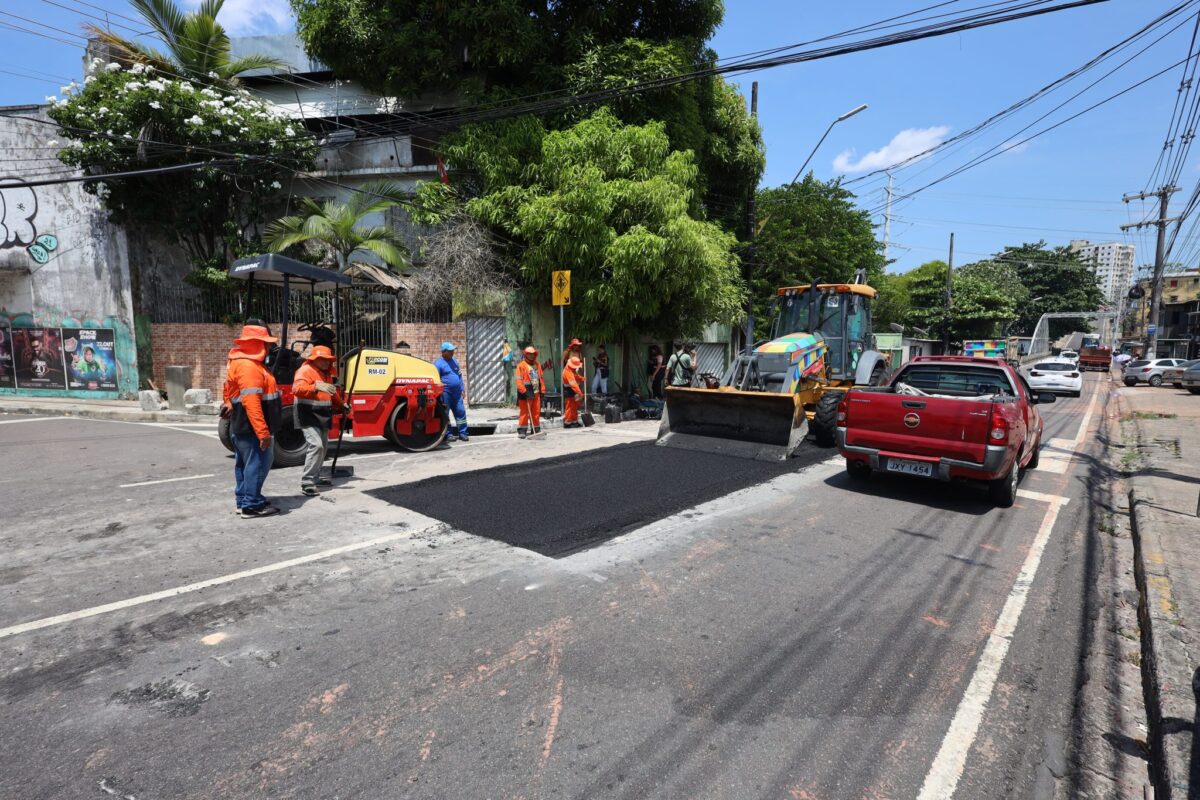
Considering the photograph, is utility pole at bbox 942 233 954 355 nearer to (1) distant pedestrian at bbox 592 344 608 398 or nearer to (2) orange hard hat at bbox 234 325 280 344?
(1) distant pedestrian at bbox 592 344 608 398

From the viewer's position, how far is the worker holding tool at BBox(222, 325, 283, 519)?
564cm

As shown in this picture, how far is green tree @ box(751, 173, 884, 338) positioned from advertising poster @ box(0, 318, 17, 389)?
76.6ft

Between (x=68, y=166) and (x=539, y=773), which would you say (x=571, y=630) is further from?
(x=68, y=166)

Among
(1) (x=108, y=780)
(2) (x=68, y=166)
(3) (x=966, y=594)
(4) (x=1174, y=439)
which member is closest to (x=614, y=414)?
(3) (x=966, y=594)

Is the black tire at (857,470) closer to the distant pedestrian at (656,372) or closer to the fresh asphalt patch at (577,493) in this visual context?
the fresh asphalt patch at (577,493)

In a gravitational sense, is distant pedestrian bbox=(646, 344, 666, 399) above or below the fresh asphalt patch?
above

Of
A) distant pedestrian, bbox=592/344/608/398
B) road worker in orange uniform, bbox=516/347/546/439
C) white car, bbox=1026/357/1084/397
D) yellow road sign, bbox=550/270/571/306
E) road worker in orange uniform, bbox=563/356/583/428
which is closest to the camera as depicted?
road worker in orange uniform, bbox=516/347/546/439

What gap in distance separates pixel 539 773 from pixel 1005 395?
23.8 feet

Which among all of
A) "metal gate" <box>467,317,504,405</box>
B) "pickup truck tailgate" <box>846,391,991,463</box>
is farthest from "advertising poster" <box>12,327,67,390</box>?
"pickup truck tailgate" <box>846,391,991,463</box>

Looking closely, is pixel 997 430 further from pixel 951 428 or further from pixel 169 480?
pixel 169 480

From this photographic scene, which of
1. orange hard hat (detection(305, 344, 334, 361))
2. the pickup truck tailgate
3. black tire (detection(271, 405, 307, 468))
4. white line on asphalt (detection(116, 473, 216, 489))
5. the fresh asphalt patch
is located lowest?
the fresh asphalt patch

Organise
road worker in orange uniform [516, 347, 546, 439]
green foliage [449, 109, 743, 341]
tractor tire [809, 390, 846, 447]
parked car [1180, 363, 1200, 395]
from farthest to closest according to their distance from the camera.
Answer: parked car [1180, 363, 1200, 395] < green foliage [449, 109, 743, 341] < road worker in orange uniform [516, 347, 546, 439] < tractor tire [809, 390, 846, 447]

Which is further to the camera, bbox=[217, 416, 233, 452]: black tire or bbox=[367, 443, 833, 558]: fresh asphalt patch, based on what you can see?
bbox=[217, 416, 233, 452]: black tire

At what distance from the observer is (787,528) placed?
5887 millimetres
